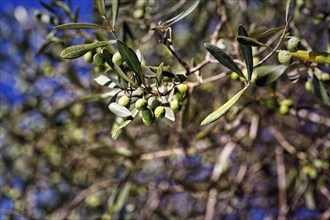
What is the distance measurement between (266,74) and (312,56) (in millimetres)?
171

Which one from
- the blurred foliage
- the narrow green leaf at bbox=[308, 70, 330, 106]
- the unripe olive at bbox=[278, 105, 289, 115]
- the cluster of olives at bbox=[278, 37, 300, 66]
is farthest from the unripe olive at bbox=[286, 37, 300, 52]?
the blurred foliage

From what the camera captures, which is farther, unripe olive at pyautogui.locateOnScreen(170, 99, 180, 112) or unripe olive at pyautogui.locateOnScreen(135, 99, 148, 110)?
unripe olive at pyautogui.locateOnScreen(170, 99, 180, 112)

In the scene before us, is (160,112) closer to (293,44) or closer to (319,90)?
(293,44)

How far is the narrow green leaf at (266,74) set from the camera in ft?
4.36

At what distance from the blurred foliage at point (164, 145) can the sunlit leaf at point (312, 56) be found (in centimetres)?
92

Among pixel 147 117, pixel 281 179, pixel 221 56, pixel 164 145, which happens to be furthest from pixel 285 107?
pixel 164 145

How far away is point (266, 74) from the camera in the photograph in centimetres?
134

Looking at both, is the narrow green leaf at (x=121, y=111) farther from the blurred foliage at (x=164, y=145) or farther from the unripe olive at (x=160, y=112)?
the blurred foliage at (x=164, y=145)

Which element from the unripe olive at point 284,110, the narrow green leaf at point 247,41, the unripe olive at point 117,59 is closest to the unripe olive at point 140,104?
the unripe olive at point 117,59

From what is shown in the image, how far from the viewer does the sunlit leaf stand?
46.5 inches

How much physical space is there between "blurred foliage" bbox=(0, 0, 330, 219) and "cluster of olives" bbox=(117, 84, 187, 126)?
81 cm

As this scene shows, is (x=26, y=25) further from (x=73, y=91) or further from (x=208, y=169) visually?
(x=208, y=169)

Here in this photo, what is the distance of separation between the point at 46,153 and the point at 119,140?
58 centimetres

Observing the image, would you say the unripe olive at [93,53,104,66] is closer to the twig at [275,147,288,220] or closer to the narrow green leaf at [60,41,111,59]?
the narrow green leaf at [60,41,111,59]
